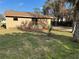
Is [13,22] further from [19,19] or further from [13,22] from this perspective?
[19,19]

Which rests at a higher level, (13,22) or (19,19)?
(19,19)

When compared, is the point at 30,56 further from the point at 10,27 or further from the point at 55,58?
the point at 10,27

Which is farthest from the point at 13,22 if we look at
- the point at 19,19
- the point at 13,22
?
the point at 19,19

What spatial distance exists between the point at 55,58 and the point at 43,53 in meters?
0.94

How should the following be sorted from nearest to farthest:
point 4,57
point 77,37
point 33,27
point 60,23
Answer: point 4,57
point 77,37
point 33,27
point 60,23

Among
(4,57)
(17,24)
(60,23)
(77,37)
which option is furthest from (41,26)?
(4,57)

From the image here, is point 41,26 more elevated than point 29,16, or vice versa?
point 29,16

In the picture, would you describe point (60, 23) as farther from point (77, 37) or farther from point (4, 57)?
point (4, 57)

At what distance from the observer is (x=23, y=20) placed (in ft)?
94.6

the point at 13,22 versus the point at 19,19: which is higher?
the point at 19,19

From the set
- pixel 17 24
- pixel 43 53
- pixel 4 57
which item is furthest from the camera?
pixel 17 24

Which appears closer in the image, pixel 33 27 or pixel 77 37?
pixel 77 37

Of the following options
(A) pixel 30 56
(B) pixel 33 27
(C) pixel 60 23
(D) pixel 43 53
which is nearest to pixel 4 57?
(A) pixel 30 56

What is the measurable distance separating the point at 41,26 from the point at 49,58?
2049 centimetres
